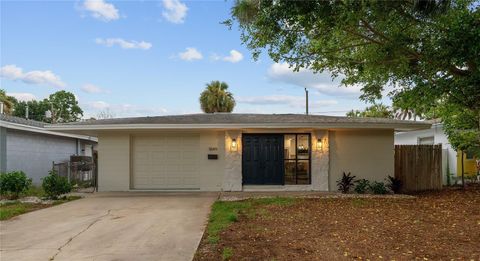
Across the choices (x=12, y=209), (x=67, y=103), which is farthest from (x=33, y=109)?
(x=12, y=209)

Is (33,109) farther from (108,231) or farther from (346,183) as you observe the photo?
(108,231)

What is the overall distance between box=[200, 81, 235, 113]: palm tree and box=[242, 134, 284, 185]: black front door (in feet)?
62.5

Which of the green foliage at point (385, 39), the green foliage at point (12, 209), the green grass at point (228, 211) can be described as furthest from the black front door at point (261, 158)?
the green foliage at point (12, 209)

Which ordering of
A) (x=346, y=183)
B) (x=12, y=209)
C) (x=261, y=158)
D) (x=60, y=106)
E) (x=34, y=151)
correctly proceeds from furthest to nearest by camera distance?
(x=60, y=106) → (x=34, y=151) → (x=261, y=158) → (x=346, y=183) → (x=12, y=209)

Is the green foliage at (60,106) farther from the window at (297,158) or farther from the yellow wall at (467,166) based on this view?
the yellow wall at (467,166)

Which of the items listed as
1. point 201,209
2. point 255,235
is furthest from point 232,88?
point 255,235

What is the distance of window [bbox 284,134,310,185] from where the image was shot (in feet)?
44.6

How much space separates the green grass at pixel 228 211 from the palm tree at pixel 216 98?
21.8 m

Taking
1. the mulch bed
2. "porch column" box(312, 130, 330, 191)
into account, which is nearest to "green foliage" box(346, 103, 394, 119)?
"porch column" box(312, 130, 330, 191)

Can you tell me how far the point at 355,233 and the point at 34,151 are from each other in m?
14.9

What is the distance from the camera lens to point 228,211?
9141 mm

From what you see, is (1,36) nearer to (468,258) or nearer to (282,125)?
(282,125)

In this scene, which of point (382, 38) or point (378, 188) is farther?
point (378, 188)

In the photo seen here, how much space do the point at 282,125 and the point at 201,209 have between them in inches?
161
